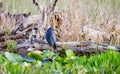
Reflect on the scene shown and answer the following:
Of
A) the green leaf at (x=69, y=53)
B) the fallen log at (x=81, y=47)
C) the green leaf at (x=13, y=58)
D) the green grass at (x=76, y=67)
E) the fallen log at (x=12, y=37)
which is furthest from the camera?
the fallen log at (x=12, y=37)

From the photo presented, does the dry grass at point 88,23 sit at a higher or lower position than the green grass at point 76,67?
higher

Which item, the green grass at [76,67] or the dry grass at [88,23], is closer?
the green grass at [76,67]

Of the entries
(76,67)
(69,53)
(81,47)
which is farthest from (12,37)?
(76,67)

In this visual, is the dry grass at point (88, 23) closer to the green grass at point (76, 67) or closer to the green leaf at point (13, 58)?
the green leaf at point (13, 58)

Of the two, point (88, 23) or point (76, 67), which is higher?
point (88, 23)

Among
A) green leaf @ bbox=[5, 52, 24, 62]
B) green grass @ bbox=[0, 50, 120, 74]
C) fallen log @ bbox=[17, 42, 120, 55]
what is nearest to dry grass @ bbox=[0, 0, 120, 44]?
fallen log @ bbox=[17, 42, 120, 55]

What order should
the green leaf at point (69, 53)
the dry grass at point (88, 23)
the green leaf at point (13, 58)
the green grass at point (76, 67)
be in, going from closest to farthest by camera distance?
the green grass at point (76, 67) → the green leaf at point (13, 58) → the green leaf at point (69, 53) → the dry grass at point (88, 23)

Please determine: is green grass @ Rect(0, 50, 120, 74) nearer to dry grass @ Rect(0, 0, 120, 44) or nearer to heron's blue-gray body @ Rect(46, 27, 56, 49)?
heron's blue-gray body @ Rect(46, 27, 56, 49)

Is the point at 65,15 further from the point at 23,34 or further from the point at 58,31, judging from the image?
the point at 23,34

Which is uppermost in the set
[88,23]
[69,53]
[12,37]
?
[88,23]

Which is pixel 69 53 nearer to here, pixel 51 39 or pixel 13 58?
pixel 51 39

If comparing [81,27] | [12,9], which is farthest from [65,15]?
[12,9]

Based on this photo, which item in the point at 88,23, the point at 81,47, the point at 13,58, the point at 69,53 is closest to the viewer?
the point at 13,58

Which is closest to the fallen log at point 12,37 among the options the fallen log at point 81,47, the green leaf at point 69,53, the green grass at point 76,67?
the fallen log at point 81,47
